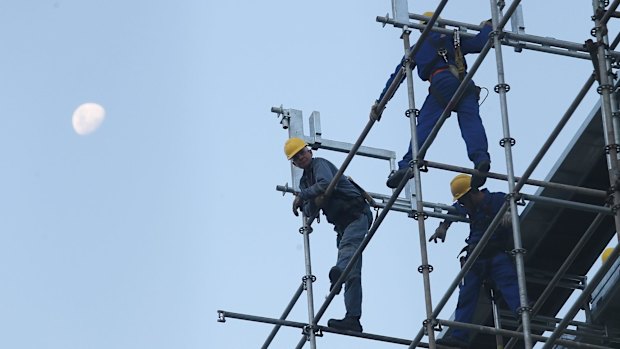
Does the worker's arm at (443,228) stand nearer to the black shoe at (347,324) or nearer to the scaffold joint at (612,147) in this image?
the black shoe at (347,324)

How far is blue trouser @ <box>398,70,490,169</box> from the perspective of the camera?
16.8 m

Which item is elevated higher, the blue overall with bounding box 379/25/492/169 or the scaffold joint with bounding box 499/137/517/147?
the blue overall with bounding box 379/25/492/169

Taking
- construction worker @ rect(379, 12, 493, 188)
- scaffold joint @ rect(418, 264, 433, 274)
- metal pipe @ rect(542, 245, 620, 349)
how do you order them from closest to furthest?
1. metal pipe @ rect(542, 245, 620, 349)
2. scaffold joint @ rect(418, 264, 433, 274)
3. construction worker @ rect(379, 12, 493, 188)

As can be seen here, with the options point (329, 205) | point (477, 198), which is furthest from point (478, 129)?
point (329, 205)

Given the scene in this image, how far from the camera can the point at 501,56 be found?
1549 centimetres

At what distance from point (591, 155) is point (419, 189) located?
214cm

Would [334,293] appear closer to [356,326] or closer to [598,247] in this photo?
[356,326]

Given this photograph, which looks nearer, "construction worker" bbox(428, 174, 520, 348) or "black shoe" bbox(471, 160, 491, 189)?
"black shoe" bbox(471, 160, 491, 189)

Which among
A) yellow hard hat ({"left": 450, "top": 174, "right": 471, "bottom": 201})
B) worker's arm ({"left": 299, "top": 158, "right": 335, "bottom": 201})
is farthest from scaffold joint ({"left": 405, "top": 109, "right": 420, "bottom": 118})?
worker's arm ({"left": 299, "top": 158, "right": 335, "bottom": 201})

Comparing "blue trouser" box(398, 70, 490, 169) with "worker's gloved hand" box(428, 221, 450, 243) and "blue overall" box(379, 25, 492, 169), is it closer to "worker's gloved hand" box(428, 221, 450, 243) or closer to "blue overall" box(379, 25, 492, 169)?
"blue overall" box(379, 25, 492, 169)

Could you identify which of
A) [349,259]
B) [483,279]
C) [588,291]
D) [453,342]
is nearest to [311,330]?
[349,259]

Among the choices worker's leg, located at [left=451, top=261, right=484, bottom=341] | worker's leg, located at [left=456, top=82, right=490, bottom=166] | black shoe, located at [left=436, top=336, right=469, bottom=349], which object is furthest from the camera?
worker's leg, located at [left=451, top=261, right=484, bottom=341]

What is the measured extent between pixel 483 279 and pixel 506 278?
0.33 meters

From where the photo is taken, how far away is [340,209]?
1809cm
